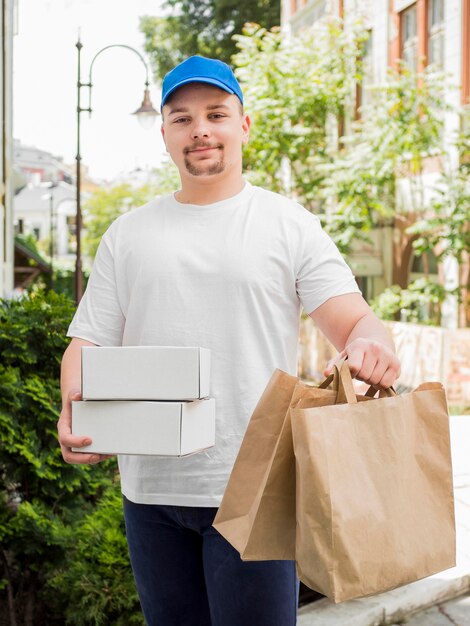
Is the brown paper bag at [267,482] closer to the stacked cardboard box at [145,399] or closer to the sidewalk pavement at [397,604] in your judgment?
the stacked cardboard box at [145,399]

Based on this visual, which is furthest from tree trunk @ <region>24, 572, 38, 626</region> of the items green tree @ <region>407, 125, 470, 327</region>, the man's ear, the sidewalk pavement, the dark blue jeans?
green tree @ <region>407, 125, 470, 327</region>

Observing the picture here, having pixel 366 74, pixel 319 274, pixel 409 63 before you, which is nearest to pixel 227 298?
pixel 319 274

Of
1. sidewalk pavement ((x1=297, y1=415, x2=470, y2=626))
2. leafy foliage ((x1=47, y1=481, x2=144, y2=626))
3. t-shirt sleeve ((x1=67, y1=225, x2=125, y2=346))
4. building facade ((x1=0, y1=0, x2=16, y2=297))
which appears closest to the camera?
t-shirt sleeve ((x1=67, y1=225, x2=125, y2=346))

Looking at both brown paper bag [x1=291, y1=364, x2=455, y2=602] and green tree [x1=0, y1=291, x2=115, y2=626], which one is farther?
green tree [x1=0, y1=291, x2=115, y2=626]

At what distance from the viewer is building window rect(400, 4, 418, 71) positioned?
17.8 meters

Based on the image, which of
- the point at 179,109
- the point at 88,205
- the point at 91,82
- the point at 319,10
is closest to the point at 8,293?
the point at 179,109

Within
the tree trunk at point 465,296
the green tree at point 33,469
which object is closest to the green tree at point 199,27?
the tree trunk at point 465,296

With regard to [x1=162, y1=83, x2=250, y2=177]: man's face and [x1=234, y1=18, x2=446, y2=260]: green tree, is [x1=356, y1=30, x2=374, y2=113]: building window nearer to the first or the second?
[x1=234, y1=18, x2=446, y2=260]: green tree

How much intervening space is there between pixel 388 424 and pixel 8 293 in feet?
19.4

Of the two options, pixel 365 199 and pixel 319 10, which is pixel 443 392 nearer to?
pixel 365 199

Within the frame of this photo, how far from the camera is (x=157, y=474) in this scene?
218cm

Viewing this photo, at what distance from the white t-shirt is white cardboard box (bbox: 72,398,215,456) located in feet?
0.35

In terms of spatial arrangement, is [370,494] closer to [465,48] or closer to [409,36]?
[465,48]

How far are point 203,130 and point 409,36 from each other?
57.0 feet
